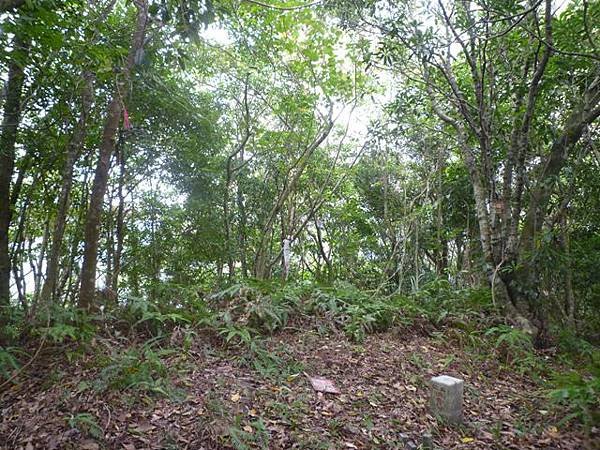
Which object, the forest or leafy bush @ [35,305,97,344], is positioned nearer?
the forest

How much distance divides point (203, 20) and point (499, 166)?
741 centimetres

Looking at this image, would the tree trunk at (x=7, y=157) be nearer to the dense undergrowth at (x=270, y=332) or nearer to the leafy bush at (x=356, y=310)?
the dense undergrowth at (x=270, y=332)

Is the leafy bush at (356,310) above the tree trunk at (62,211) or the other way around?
the other way around

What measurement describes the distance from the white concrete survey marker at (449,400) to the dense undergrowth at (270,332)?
2.71 ft

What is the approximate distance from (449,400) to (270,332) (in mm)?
2371

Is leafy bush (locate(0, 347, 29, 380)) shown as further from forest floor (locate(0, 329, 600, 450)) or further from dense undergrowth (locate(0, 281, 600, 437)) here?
forest floor (locate(0, 329, 600, 450))

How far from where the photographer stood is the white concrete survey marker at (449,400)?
3.42m

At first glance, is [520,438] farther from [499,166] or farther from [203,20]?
[499,166]

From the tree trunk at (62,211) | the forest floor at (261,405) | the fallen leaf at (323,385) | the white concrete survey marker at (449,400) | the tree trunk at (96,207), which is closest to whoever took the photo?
the forest floor at (261,405)

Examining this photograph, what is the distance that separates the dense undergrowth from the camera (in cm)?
355

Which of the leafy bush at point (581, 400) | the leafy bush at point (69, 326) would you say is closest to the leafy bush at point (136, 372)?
the leafy bush at point (69, 326)

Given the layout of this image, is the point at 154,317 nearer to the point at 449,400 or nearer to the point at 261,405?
the point at 261,405

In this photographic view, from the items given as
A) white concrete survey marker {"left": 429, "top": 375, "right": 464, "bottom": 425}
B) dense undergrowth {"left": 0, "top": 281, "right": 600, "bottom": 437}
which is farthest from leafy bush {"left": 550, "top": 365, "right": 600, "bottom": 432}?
white concrete survey marker {"left": 429, "top": 375, "right": 464, "bottom": 425}

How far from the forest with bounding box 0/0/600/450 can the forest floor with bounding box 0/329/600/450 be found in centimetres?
2
